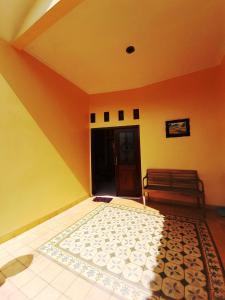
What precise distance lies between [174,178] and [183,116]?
5.15 feet

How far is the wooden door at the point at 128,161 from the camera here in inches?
161

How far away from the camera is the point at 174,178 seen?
3.49 m

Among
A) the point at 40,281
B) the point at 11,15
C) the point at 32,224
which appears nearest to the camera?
the point at 40,281

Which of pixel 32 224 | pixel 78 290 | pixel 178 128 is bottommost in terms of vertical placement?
pixel 78 290

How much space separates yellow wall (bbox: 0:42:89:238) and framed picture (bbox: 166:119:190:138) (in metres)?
2.49

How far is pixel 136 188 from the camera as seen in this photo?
4.10 m

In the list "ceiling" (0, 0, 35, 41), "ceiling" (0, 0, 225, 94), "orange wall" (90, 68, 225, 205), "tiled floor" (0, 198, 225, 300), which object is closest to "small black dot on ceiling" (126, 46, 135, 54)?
"ceiling" (0, 0, 225, 94)

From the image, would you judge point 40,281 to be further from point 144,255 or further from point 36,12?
point 36,12

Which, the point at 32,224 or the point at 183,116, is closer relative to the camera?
Answer: the point at 32,224

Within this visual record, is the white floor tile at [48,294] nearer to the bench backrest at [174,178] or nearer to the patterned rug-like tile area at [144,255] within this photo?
the patterned rug-like tile area at [144,255]

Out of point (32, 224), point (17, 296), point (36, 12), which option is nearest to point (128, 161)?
point (32, 224)

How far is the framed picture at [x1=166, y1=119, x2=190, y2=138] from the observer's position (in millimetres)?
3496

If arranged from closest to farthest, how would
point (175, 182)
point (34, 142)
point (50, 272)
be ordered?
point (50, 272)
point (34, 142)
point (175, 182)

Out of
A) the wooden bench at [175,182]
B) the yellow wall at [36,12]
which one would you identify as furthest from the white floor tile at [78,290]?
the yellow wall at [36,12]
